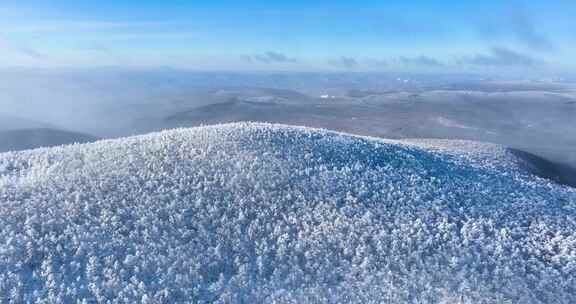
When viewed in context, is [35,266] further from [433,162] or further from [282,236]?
[433,162]

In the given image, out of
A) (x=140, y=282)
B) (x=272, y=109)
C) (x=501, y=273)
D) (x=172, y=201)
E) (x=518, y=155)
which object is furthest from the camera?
(x=272, y=109)

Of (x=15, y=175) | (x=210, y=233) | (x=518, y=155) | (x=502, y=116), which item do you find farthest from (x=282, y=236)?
(x=502, y=116)

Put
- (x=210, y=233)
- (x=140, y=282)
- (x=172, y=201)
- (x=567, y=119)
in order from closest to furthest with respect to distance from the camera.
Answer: (x=140, y=282)
(x=210, y=233)
(x=172, y=201)
(x=567, y=119)

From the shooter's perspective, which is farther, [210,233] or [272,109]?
[272,109]

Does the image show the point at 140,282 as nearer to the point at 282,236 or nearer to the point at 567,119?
the point at 282,236

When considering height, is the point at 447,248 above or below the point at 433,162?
below

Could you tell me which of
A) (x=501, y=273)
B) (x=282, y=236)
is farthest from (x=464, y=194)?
(x=282, y=236)
